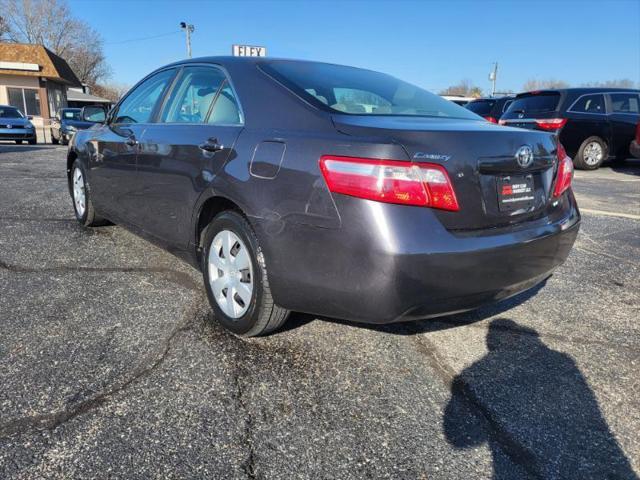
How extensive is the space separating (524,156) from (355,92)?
3.45 feet

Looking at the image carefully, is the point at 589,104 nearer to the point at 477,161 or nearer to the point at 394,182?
the point at 477,161

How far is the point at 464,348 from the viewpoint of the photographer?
2795 millimetres

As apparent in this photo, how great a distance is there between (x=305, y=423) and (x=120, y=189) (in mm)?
2684

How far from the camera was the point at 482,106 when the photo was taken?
15.0m

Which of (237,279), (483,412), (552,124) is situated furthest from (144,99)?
(552,124)

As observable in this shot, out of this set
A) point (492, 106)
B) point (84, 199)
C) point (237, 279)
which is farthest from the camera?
point (492, 106)

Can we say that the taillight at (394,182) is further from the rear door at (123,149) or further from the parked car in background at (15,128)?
the parked car in background at (15,128)

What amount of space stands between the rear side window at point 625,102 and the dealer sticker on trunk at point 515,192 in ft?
36.0

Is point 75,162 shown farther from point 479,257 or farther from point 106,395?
point 479,257

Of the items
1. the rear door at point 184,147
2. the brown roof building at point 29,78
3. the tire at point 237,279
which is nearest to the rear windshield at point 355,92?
the rear door at point 184,147

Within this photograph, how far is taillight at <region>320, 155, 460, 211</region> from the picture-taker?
206 centimetres

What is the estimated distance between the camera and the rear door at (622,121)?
11.5 m

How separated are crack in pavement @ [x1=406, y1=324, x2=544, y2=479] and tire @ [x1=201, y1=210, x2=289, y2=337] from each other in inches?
31.8

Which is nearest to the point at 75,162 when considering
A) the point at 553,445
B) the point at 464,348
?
the point at 464,348
